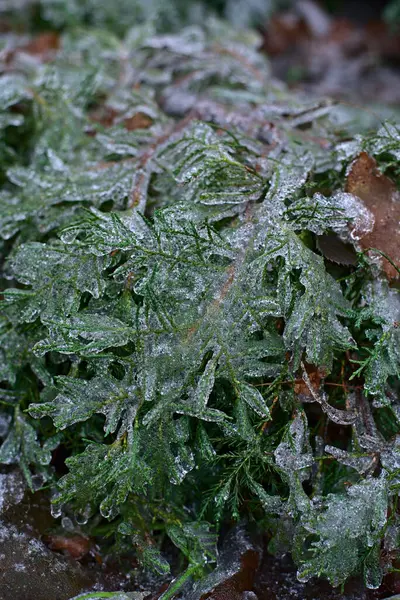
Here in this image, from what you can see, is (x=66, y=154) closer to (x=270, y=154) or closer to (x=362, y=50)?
(x=270, y=154)

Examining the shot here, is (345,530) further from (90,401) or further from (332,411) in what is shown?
(90,401)

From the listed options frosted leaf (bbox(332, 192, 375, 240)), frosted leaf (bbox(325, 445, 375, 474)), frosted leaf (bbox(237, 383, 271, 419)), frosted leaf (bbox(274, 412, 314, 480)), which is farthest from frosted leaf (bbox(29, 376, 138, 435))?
frosted leaf (bbox(332, 192, 375, 240))

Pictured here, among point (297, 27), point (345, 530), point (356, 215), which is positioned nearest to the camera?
point (345, 530)

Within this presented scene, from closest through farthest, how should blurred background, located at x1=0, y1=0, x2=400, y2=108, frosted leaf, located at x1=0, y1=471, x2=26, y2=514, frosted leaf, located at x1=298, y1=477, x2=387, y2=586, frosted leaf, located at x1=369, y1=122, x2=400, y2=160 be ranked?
frosted leaf, located at x1=298, y1=477, x2=387, y2=586, frosted leaf, located at x1=0, y1=471, x2=26, y2=514, frosted leaf, located at x1=369, y1=122, x2=400, y2=160, blurred background, located at x1=0, y1=0, x2=400, y2=108

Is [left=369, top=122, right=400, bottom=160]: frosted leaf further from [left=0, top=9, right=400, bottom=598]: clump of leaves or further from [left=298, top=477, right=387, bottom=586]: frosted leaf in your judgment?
[left=298, top=477, right=387, bottom=586]: frosted leaf

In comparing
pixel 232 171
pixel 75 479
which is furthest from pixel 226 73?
pixel 75 479

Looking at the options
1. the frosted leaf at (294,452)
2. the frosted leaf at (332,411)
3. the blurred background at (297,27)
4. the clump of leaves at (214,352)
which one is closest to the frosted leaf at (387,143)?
the clump of leaves at (214,352)

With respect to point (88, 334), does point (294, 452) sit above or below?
below

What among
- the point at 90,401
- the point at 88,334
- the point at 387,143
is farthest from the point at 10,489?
the point at 387,143
